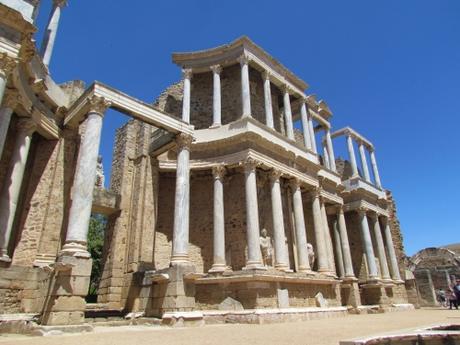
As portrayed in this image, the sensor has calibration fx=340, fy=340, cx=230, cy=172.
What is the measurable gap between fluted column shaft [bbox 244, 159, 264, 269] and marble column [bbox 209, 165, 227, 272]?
1122 millimetres

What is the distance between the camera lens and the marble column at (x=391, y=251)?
78.7ft

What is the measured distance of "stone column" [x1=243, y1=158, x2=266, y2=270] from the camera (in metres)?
13.6

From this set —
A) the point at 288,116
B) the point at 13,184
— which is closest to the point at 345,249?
the point at 288,116

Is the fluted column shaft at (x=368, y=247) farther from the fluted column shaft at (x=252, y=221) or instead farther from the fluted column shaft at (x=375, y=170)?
the fluted column shaft at (x=252, y=221)

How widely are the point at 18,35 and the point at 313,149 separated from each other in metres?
16.0

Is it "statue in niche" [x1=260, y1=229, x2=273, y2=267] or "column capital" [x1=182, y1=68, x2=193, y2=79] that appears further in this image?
"column capital" [x1=182, y1=68, x2=193, y2=79]

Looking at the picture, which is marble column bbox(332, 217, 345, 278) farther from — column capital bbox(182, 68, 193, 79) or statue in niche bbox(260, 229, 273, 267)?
column capital bbox(182, 68, 193, 79)

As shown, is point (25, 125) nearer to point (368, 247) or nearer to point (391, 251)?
point (368, 247)

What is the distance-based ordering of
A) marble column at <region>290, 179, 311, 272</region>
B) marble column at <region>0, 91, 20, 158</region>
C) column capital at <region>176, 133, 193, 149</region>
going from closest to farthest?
marble column at <region>0, 91, 20, 158</region> → column capital at <region>176, 133, 193, 149</region> → marble column at <region>290, 179, 311, 272</region>

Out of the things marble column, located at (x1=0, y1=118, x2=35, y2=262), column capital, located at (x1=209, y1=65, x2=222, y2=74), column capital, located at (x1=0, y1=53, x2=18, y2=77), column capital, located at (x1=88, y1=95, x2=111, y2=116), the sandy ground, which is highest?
column capital, located at (x1=209, y1=65, x2=222, y2=74)

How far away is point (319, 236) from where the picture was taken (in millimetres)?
18141

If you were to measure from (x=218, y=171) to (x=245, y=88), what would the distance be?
183 inches

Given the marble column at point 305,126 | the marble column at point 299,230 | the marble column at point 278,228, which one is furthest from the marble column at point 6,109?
the marble column at point 305,126

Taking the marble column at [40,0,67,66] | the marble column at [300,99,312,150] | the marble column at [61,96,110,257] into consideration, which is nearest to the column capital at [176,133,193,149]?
the marble column at [61,96,110,257]
